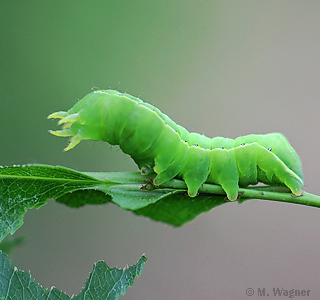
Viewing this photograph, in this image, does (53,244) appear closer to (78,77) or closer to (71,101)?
(71,101)

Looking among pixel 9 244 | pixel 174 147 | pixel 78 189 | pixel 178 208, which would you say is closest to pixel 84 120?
pixel 78 189

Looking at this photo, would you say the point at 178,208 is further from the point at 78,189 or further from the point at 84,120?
the point at 84,120

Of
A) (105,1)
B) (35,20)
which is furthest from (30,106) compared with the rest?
(105,1)

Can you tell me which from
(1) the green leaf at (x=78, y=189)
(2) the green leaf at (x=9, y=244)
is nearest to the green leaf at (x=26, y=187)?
(1) the green leaf at (x=78, y=189)

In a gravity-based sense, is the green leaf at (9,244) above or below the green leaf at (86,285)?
above

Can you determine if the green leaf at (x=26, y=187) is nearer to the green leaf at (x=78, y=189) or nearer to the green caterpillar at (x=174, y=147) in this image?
the green leaf at (x=78, y=189)

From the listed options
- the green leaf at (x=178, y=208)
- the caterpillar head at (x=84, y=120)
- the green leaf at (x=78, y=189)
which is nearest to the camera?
the green leaf at (x=78, y=189)
